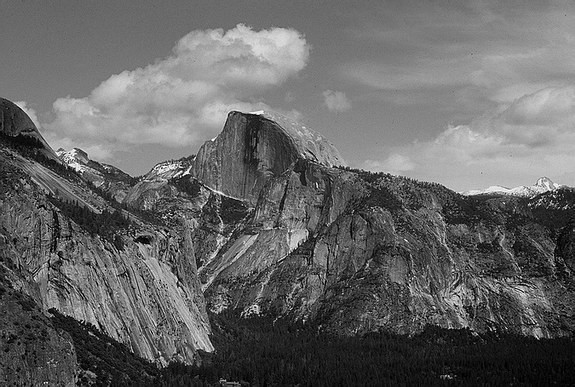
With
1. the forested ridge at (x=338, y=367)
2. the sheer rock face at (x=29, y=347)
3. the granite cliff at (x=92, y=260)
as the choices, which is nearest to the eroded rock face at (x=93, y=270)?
the granite cliff at (x=92, y=260)

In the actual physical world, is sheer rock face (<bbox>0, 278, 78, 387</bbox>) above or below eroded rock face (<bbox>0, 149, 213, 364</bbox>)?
below

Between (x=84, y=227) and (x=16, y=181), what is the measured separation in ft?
54.9

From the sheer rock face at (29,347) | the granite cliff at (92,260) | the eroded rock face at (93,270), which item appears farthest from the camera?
the granite cliff at (92,260)

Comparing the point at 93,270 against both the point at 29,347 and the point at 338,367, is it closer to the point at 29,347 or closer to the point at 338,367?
the point at 29,347

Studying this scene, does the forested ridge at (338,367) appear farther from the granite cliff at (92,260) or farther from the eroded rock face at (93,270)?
the granite cliff at (92,260)

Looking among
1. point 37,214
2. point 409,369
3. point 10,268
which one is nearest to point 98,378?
point 10,268

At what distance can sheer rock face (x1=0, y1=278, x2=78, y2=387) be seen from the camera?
331 ft

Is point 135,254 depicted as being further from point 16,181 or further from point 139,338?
point 16,181

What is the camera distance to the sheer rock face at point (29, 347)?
100812 millimetres

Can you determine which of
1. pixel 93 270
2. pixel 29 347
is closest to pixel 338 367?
pixel 93 270

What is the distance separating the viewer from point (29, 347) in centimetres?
10356

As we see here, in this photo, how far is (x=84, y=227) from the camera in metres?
157

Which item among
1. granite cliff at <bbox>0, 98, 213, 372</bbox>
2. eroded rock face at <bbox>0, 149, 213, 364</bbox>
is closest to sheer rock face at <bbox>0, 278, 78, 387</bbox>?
granite cliff at <bbox>0, 98, 213, 372</bbox>

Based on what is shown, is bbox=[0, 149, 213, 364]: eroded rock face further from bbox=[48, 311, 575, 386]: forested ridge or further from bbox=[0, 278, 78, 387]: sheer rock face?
bbox=[0, 278, 78, 387]: sheer rock face
